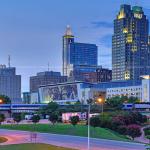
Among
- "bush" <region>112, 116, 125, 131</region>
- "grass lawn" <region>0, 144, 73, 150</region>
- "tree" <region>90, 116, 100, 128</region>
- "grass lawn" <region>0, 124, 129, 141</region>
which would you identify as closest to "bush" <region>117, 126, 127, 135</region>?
"grass lawn" <region>0, 124, 129, 141</region>

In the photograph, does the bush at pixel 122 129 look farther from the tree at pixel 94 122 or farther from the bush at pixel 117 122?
the tree at pixel 94 122

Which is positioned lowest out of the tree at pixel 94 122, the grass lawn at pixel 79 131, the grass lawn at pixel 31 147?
the grass lawn at pixel 31 147

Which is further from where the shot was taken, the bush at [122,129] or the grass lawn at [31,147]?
the bush at [122,129]

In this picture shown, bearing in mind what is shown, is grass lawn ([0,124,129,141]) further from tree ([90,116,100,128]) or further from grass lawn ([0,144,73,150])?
grass lawn ([0,144,73,150])

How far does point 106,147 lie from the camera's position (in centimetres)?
5550

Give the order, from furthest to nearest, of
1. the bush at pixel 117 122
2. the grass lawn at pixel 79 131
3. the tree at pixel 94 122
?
the tree at pixel 94 122, the bush at pixel 117 122, the grass lawn at pixel 79 131

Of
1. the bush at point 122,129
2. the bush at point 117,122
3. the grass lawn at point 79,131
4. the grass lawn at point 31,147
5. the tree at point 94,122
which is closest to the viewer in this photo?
the grass lawn at point 31,147

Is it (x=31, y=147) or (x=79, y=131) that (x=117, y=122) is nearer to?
(x=79, y=131)

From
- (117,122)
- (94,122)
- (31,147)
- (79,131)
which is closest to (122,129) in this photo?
(117,122)

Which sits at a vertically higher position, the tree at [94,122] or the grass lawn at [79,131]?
the tree at [94,122]

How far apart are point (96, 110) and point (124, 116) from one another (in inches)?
2447

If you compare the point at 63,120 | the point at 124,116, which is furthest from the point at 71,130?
the point at 63,120

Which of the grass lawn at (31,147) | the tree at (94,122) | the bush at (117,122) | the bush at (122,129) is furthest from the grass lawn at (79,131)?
the grass lawn at (31,147)

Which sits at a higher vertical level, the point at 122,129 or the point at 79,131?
the point at 122,129
